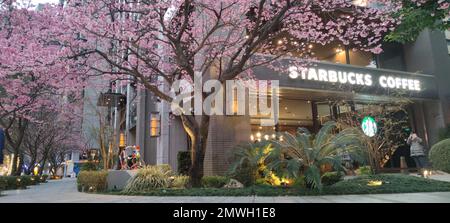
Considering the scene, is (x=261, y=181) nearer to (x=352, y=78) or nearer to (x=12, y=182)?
(x=352, y=78)

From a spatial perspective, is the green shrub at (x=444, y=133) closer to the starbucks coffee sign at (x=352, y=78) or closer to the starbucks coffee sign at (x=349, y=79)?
the starbucks coffee sign at (x=349, y=79)

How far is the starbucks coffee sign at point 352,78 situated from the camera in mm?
15391

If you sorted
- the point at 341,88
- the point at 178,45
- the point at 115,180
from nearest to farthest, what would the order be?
the point at 178,45, the point at 115,180, the point at 341,88

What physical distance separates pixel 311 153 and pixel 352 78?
32.4 ft

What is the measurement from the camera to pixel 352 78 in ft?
55.1

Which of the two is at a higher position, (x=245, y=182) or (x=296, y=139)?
(x=296, y=139)

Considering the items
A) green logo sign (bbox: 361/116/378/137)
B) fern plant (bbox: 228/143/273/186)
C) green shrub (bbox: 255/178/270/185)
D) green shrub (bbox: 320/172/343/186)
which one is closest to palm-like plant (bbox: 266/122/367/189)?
green shrub (bbox: 320/172/343/186)

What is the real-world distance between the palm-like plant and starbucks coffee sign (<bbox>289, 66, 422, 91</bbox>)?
20.0 feet

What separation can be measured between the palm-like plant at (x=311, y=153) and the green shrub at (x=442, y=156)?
5706 mm

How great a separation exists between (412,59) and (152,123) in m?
16.6

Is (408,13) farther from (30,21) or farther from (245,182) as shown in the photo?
(30,21)

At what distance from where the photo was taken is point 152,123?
17.5m

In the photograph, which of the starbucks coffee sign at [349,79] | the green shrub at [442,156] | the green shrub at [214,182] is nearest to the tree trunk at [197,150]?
the green shrub at [214,182]
